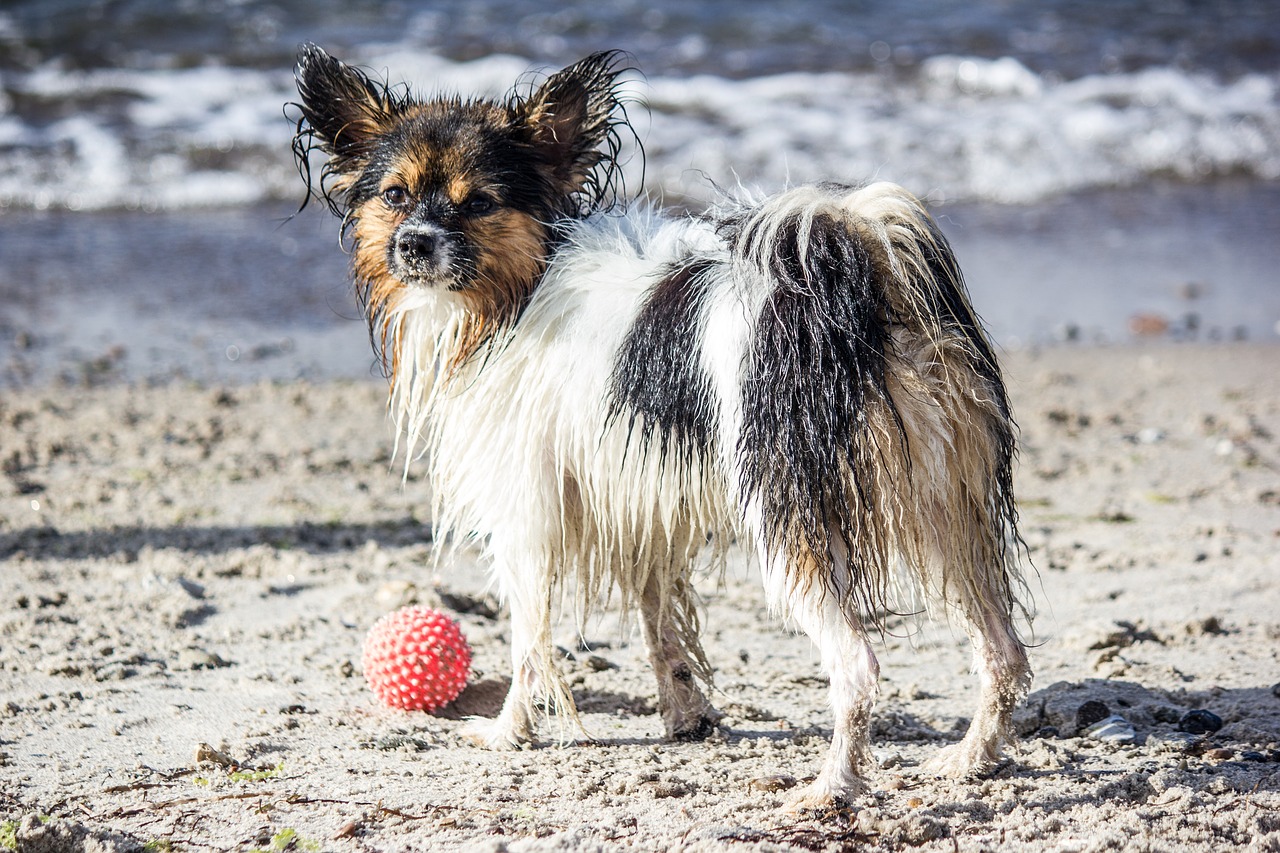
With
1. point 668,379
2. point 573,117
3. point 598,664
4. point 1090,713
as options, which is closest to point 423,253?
point 573,117

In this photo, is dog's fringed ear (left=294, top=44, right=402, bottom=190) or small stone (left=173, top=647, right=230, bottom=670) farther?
small stone (left=173, top=647, right=230, bottom=670)

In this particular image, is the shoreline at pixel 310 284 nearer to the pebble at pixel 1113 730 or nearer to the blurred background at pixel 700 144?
the blurred background at pixel 700 144

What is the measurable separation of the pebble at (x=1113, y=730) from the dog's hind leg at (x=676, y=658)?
111cm

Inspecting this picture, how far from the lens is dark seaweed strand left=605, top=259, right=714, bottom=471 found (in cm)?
306

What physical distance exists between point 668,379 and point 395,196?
104 cm

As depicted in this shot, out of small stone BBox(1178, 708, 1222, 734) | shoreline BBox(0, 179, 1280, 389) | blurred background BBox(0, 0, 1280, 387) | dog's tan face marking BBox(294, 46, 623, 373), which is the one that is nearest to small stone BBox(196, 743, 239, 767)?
dog's tan face marking BBox(294, 46, 623, 373)

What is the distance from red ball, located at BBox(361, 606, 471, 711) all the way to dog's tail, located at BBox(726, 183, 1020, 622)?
1.25m

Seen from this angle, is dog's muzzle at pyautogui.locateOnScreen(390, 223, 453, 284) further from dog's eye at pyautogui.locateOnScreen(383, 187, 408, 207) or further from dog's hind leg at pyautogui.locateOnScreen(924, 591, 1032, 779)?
dog's hind leg at pyautogui.locateOnScreen(924, 591, 1032, 779)

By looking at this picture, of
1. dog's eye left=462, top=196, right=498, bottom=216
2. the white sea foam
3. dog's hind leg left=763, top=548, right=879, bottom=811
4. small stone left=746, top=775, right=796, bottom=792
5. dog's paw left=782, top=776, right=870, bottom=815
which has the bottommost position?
small stone left=746, top=775, right=796, bottom=792

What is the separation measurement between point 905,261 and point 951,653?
6.27ft

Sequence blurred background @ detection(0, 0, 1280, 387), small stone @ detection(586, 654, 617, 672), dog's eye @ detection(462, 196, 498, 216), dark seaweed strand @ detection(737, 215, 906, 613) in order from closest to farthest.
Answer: dark seaweed strand @ detection(737, 215, 906, 613) < dog's eye @ detection(462, 196, 498, 216) < small stone @ detection(586, 654, 617, 672) < blurred background @ detection(0, 0, 1280, 387)

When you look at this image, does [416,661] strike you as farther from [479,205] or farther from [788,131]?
[788,131]

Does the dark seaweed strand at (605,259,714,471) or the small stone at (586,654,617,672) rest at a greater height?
the dark seaweed strand at (605,259,714,471)

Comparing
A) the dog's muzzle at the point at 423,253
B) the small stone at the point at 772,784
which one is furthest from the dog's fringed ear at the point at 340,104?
the small stone at the point at 772,784
